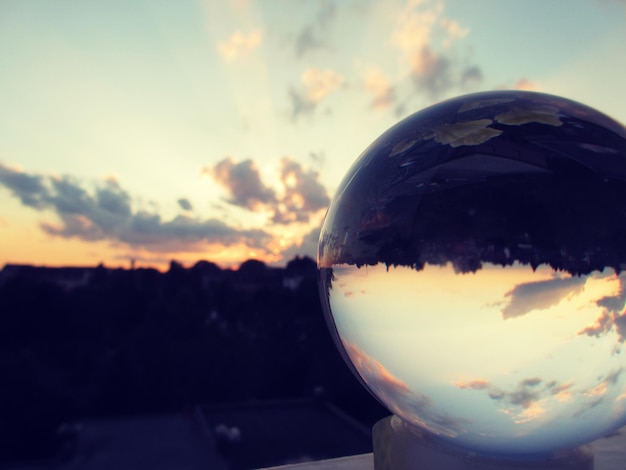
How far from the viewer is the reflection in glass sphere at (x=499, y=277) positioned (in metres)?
1.13

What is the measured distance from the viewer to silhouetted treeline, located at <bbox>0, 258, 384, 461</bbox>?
22562 mm

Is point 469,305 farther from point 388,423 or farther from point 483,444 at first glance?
point 388,423

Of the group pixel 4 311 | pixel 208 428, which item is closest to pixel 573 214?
pixel 208 428

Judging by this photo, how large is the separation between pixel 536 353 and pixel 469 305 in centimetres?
19

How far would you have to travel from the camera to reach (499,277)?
44.9 inches

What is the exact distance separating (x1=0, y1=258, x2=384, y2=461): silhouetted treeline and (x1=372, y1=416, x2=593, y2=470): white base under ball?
19477mm

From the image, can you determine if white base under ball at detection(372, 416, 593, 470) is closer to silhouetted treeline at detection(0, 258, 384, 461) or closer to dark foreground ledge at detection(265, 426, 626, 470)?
dark foreground ledge at detection(265, 426, 626, 470)

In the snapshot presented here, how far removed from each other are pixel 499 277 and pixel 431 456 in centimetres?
69

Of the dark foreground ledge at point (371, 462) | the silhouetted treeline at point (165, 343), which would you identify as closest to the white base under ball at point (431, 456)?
the dark foreground ledge at point (371, 462)

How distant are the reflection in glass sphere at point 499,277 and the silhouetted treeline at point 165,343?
65.1ft

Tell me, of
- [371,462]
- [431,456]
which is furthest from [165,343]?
[431,456]

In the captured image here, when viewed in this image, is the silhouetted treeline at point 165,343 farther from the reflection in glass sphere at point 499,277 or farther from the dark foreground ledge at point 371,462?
the reflection in glass sphere at point 499,277

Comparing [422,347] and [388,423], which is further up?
Answer: [422,347]

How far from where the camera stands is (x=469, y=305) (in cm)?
115
